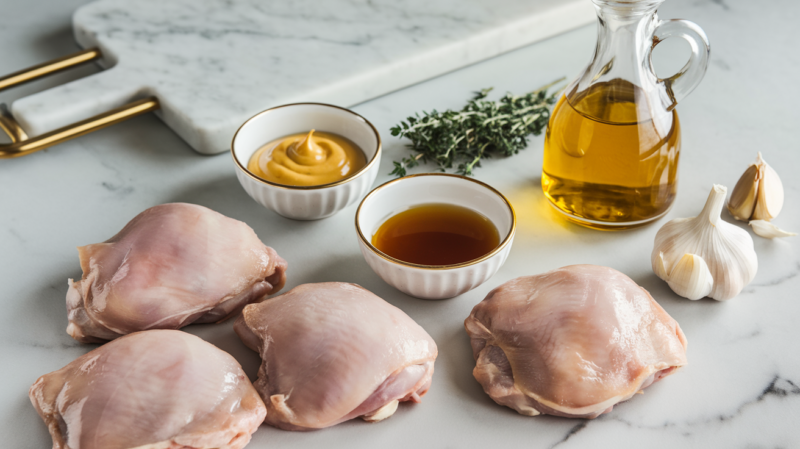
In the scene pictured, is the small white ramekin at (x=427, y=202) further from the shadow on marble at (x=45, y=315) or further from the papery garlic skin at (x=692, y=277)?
the shadow on marble at (x=45, y=315)

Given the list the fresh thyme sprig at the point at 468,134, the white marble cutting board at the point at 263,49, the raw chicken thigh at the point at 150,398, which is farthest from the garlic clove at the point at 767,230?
the raw chicken thigh at the point at 150,398

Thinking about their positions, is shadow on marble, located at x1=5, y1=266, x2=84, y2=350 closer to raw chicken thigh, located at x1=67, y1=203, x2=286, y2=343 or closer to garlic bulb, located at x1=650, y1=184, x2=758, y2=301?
raw chicken thigh, located at x1=67, y1=203, x2=286, y2=343

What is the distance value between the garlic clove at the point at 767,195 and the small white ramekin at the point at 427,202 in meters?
0.54

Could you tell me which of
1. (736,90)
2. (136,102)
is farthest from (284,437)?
(736,90)

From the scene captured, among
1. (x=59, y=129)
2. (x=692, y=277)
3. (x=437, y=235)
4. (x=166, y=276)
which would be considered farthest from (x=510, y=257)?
(x=59, y=129)

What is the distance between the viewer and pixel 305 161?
1.32m

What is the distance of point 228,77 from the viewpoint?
1.69 m

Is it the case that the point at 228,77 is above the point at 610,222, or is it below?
above

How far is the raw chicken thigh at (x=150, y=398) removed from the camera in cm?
89

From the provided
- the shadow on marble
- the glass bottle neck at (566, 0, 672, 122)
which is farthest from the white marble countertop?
the glass bottle neck at (566, 0, 672, 122)

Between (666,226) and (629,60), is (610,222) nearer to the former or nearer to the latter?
(666,226)

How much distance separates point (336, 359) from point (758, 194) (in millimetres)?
912

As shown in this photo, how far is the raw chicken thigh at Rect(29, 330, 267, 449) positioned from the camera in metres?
0.89

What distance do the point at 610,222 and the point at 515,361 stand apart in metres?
0.45
